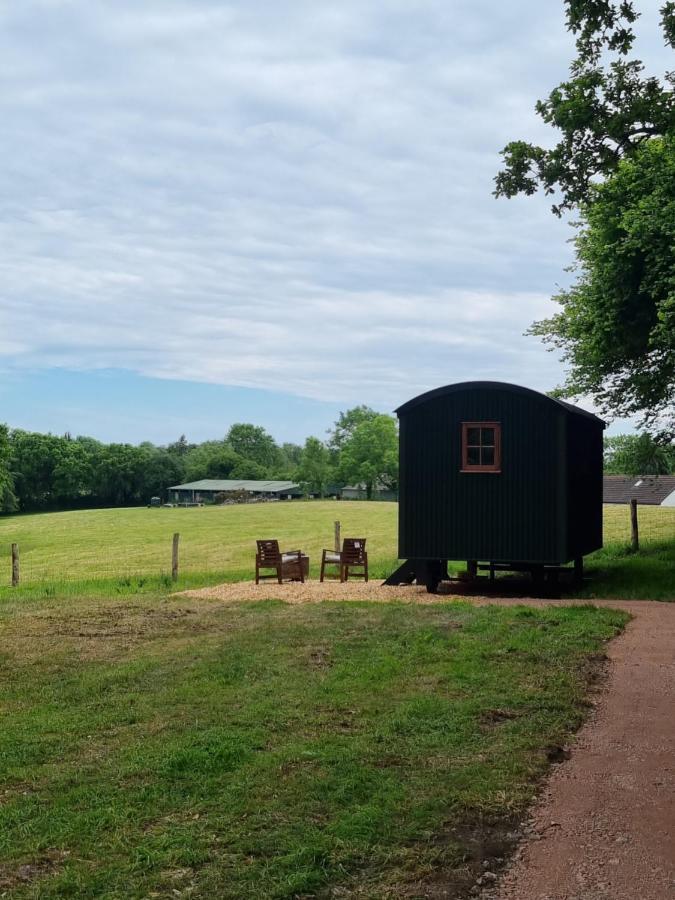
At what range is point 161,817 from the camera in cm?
488

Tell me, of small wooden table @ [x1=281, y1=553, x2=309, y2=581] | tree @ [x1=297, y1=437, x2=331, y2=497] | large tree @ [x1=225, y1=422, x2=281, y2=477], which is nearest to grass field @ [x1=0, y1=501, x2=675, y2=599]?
small wooden table @ [x1=281, y1=553, x2=309, y2=581]

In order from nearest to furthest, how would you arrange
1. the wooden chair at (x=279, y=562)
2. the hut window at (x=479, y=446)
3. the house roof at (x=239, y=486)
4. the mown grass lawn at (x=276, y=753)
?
the mown grass lawn at (x=276, y=753), the hut window at (x=479, y=446), the wooden chair at (x=279, y=562), the house roof at (x=239, y=486)

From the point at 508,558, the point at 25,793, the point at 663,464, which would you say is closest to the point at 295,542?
the point at 663,464

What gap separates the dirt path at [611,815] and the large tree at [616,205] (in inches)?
213

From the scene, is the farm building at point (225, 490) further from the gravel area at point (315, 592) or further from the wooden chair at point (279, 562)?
the gravel area at point (315, 592)

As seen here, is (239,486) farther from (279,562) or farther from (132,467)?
(279,562)

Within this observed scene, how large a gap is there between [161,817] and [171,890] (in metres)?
0.91

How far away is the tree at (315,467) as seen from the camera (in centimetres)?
9312

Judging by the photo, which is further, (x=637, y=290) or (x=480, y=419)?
(x=637, y=290)

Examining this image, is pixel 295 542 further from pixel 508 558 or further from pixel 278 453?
pixel 278 453

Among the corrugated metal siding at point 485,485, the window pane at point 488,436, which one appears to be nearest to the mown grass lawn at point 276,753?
the corrugated metal siding at point 485,485

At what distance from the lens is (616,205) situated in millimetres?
17734

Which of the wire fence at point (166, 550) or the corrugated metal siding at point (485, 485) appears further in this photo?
the wire fence at point (166, 550)

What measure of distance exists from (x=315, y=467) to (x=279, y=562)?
74.9m
